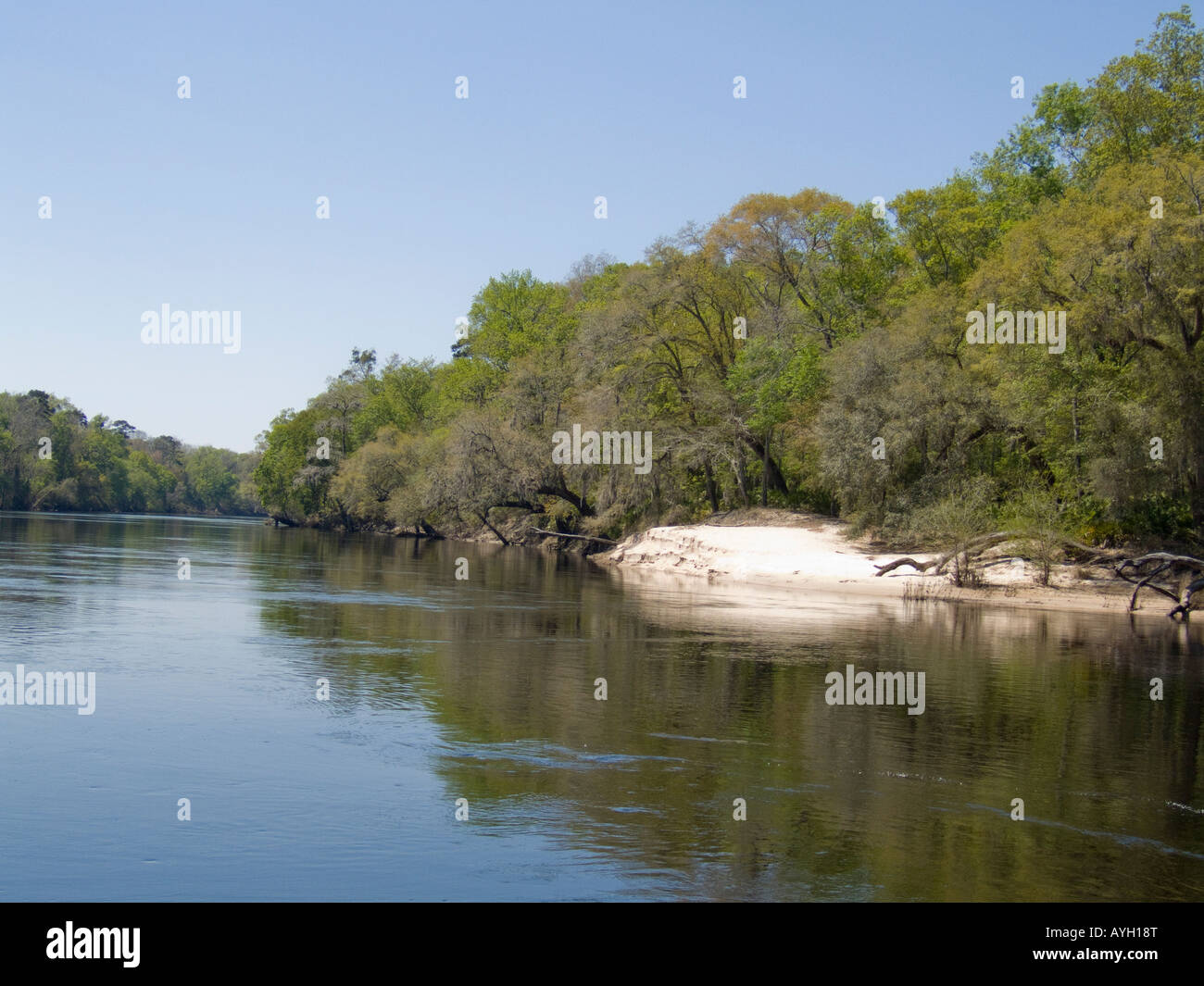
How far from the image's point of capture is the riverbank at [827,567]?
35.8m

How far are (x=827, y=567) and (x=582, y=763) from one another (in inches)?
1196

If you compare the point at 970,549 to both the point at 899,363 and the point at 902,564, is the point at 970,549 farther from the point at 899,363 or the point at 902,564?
the point at 899,363

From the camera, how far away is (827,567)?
1665 inches

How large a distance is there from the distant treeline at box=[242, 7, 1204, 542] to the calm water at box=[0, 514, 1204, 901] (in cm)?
1206

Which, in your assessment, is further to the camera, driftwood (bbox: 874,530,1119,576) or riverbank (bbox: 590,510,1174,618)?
riverbank (bbox: 590,510,1174,618)

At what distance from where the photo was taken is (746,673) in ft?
66.4

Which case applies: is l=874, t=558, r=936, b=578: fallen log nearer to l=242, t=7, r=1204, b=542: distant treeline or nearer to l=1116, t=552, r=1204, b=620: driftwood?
l=242, t=7, r=1204, b=542: distant treeline

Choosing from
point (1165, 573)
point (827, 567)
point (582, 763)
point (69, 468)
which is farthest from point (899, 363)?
point (69, 468)

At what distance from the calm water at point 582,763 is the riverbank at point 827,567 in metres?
8.69

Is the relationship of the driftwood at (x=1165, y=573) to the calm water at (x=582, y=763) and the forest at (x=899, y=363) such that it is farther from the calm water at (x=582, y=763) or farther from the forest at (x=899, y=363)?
the calm water at (x=582, y=763)

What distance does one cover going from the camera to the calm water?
31.2ft

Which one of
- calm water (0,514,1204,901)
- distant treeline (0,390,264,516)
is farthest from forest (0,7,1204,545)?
distant treeline (0,390,264,516)

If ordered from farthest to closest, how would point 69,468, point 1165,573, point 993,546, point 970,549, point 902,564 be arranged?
point 69,468 → point 902,564 → point 993,546 → point 970,549 → point 1165,573
